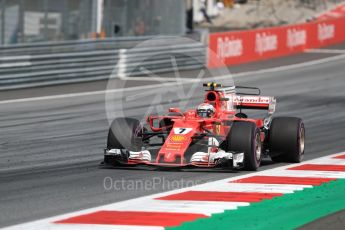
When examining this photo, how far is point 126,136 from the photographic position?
11422mm

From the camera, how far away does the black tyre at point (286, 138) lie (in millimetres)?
11945

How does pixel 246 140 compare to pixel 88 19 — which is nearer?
pixel 246 140

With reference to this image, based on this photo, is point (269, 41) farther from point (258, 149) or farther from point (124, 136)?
point (124, 136)

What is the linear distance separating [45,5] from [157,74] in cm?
422

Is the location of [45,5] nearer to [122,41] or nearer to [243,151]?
[122,41]

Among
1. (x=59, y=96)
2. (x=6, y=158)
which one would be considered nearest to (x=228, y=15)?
(x=59, y=96)

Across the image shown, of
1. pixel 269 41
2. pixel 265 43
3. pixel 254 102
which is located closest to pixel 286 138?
pixel 254 102

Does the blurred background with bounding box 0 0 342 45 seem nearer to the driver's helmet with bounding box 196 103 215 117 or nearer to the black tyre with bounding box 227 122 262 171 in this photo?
the driver's helmet with bounding box 196 103 215 117

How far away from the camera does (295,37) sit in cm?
3700

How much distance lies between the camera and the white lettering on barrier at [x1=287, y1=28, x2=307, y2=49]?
3641cm

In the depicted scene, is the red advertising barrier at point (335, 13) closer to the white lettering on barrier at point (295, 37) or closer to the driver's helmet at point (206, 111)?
the white lettering on barrier at point (295, 37)

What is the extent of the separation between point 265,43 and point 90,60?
34.8 ft

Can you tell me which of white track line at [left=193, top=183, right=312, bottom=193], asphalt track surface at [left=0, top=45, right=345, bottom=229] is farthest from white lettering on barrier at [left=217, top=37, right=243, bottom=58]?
white track line at [left=193, top=183, right=312, bottom=193]

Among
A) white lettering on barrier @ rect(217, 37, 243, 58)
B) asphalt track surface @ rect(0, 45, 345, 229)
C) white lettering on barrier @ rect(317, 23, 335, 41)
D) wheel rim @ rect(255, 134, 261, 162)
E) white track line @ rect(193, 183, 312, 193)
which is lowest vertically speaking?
asphalt track surface @ rect(0, 45, 345, 229)
